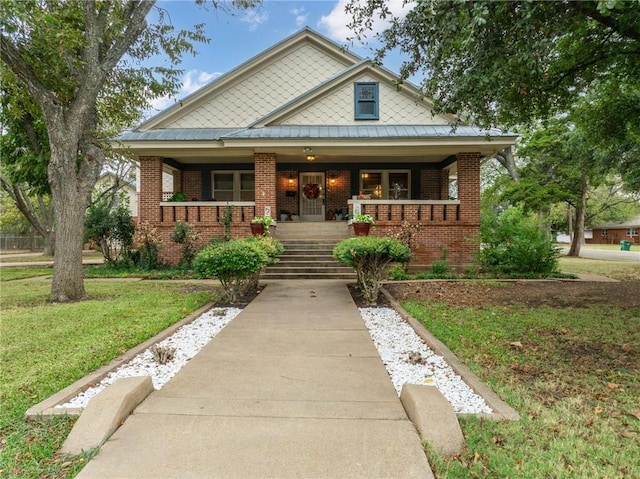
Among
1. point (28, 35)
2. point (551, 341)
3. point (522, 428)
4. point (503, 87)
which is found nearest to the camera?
point (522, 428)

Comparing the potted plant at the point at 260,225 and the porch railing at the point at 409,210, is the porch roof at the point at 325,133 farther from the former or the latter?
the potted plant at the point at 260,225

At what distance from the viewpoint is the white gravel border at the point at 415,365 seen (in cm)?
308

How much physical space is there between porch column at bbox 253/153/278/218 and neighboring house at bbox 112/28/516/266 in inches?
1.3

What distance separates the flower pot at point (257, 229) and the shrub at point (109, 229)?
4.21 metres

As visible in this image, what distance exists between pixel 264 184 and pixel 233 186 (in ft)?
12.9

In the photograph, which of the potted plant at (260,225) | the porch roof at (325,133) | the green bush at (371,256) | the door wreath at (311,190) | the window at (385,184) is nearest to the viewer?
the green bush at (371,256)

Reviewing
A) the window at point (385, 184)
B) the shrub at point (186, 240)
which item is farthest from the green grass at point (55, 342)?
the window at point (385, 184)

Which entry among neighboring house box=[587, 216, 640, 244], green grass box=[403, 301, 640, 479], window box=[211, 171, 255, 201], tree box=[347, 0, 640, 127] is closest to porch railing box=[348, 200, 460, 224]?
tree box=[347, 0, 640, 127]

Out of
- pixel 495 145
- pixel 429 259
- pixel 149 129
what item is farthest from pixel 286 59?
pixel 429 259

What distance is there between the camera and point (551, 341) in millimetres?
4703

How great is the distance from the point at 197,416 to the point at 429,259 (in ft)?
32.6

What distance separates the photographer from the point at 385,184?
15688mm

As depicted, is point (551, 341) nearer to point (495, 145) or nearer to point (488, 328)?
point (488, 328)

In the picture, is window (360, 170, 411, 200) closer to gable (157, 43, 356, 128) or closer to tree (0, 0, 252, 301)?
gable (157, 43, 356, 128)
